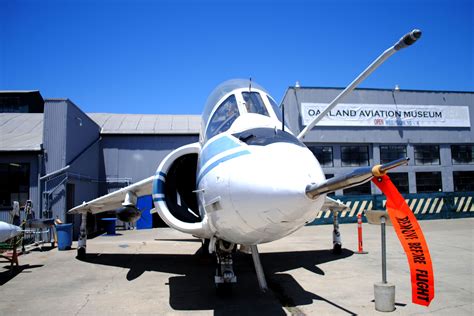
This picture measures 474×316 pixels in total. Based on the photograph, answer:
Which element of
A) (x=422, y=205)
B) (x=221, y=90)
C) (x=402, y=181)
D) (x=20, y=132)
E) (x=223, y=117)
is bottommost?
(x=422, y=205)

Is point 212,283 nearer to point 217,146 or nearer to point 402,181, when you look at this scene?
point 217,146

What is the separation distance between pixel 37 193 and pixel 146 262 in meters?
8.40

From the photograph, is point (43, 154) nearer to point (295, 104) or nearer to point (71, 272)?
point (71, 272)

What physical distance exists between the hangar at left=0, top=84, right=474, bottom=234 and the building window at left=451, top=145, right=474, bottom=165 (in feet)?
0.24

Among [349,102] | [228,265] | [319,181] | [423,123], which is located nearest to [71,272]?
[228,265]

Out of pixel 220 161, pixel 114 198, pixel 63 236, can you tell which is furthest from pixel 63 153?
pixel 220 161

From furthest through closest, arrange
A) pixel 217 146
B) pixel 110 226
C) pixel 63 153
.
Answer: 1. pixel 110 226
2. pixel 63 153
3. pixel 217 146

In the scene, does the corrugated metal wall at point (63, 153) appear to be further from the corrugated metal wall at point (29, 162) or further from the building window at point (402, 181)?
the building window at point (402, 181)

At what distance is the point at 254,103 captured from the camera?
245 inches

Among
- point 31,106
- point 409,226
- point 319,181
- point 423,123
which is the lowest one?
point 409,226

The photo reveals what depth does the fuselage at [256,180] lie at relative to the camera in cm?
384

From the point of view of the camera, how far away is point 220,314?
5.33 meters

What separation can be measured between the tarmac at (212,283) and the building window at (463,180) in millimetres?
15855

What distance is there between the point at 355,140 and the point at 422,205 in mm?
5867
